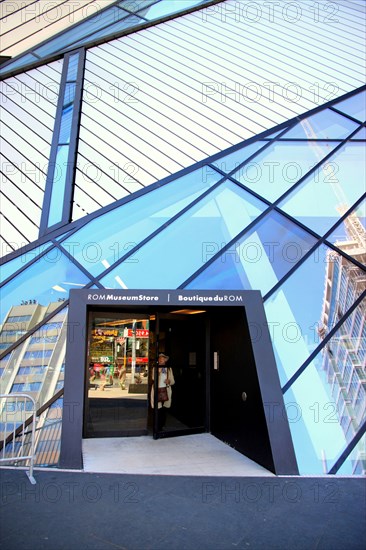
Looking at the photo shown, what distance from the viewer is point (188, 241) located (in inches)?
321

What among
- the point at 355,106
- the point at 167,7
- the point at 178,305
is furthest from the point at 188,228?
the point at 167,7

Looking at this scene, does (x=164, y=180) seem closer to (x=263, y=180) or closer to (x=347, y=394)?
(x=263, y=180)

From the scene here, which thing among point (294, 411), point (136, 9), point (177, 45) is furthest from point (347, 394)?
point (136, 9)

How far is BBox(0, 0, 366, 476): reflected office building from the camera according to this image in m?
6.75

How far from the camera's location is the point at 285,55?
11.5 metres

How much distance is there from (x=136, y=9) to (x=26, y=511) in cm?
1358

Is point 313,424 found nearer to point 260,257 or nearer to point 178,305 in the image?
point 178,305

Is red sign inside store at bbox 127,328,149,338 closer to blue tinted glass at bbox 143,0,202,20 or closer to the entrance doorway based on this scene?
the entrance doorway

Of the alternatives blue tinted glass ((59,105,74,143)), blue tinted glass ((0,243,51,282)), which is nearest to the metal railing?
blue tinted glass ((0,243,51,282))

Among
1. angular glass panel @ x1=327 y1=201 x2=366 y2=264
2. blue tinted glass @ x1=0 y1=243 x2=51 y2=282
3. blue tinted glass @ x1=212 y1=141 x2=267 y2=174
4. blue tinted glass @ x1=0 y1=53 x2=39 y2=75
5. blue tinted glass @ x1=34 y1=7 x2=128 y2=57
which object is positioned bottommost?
blue tinted glass @ x1=0 y1=243 x2=51 y2=282

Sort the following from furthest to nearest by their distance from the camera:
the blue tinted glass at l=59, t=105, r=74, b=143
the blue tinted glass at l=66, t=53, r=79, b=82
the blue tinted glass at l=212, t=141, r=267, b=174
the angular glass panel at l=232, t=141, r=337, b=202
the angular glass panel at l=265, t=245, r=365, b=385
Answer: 1. the blue tinted glass at l=66, t=53, r=79, b=82
2. the blue tinted glass at l=59, t=105, r=74, b=143
3. the blue tinted glass at l=212, t=141, r=267, b=174
4. the angular glass panel at l=232, t=141, r=337, b=202
5. the angular glass panel at l=265, t=245, r=365, b=385

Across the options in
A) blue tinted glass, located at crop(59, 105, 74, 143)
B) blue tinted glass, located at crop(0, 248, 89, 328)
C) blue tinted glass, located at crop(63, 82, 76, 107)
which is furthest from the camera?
blue tinted glass, located at crop(63, 82, 76, 107)

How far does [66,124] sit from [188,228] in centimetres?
436

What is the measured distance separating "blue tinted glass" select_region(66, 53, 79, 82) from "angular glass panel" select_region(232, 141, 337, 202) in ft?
17.9
